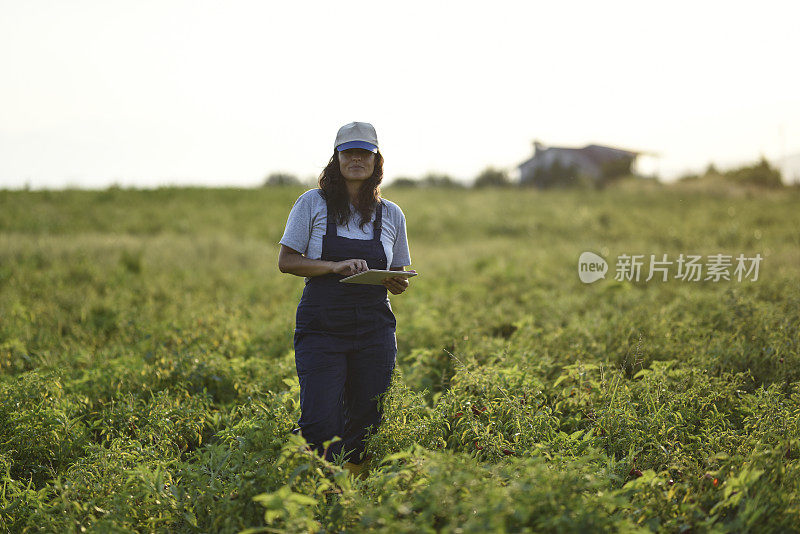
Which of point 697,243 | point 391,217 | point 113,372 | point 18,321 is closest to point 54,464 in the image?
point 113,372

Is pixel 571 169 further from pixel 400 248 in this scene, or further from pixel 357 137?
pixel 357 137

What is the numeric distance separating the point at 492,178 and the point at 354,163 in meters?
33.6

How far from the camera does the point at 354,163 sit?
131 inches

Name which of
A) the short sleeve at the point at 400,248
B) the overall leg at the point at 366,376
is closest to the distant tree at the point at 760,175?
the short sleeve at the point at 400,248

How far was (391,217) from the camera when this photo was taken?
3521 millimetres

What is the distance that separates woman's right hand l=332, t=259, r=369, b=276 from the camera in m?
3.07

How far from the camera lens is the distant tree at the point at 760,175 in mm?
22148

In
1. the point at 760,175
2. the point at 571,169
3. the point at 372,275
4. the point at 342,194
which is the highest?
the point at 571,169

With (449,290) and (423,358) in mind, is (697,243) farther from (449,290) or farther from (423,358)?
(423,358)

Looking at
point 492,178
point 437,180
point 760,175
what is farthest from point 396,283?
point 437,180

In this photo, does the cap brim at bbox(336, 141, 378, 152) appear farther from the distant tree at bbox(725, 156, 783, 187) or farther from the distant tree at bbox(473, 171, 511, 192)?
the distant tree at bbox(473, 171, 511, 192)

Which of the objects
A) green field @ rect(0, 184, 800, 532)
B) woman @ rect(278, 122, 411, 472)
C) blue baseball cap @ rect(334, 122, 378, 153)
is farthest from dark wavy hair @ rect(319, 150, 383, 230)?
green field @ rect(0, 184, 800, 532)

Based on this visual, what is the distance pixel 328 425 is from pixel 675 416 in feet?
7.42

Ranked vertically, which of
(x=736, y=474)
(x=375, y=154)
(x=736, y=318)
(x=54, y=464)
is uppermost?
(x=375, y=154)
